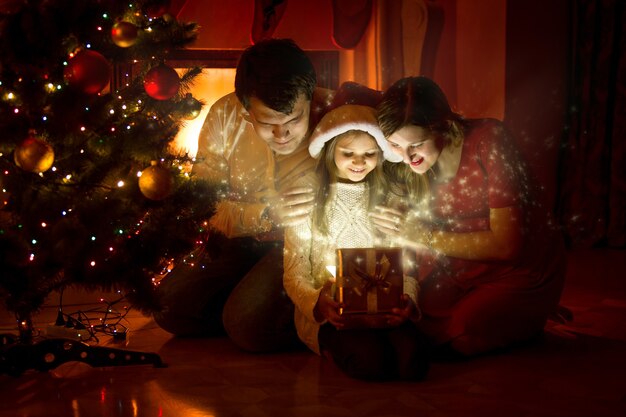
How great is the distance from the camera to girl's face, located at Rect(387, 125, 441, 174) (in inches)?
80.4

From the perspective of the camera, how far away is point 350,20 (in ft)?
16.1

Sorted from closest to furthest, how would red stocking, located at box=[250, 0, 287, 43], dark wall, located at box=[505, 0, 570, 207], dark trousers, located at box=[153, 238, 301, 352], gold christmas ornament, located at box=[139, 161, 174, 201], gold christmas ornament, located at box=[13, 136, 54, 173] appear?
1. gold christmas ornament, located at box=[13, 136, 54, 173]
2. gold christmas ornament, located at box=[139, 161, 174, 201]
3. dark trousers, located at box=[153, 238, 301, 352]
4. dark wall, located at box=[505, 0, 570, 207]
5. red stocking, located at box=[250, 0, 287, 43]

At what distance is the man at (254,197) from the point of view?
83.9 inches

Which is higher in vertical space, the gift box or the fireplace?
the fireplace

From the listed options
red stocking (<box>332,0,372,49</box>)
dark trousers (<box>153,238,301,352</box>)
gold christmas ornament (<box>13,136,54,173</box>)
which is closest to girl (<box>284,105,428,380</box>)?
dark trousers (<box>153,238,301,352</box>)

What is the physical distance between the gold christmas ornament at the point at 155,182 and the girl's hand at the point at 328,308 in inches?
21.1

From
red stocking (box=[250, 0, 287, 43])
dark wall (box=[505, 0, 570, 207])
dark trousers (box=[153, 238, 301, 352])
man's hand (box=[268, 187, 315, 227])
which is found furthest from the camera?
red stocking (box=[250, 0, 287, 43])

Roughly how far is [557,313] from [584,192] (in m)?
2.28

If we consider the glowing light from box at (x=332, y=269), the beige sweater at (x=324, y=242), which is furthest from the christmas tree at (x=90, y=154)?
the glowing light from box at (x=332, y=269)

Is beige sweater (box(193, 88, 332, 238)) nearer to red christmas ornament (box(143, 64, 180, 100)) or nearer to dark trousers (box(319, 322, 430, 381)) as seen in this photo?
red christmas ornament (box(143, 64, 180, 100))

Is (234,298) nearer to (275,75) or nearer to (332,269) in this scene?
(332,269)

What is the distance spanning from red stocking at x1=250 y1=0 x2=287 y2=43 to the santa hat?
277 cm

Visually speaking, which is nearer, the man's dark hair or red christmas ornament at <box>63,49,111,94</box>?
red christmas ornament at <box>63,49,111,94</box>

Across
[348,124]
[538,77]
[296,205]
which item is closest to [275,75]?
[348,124]
